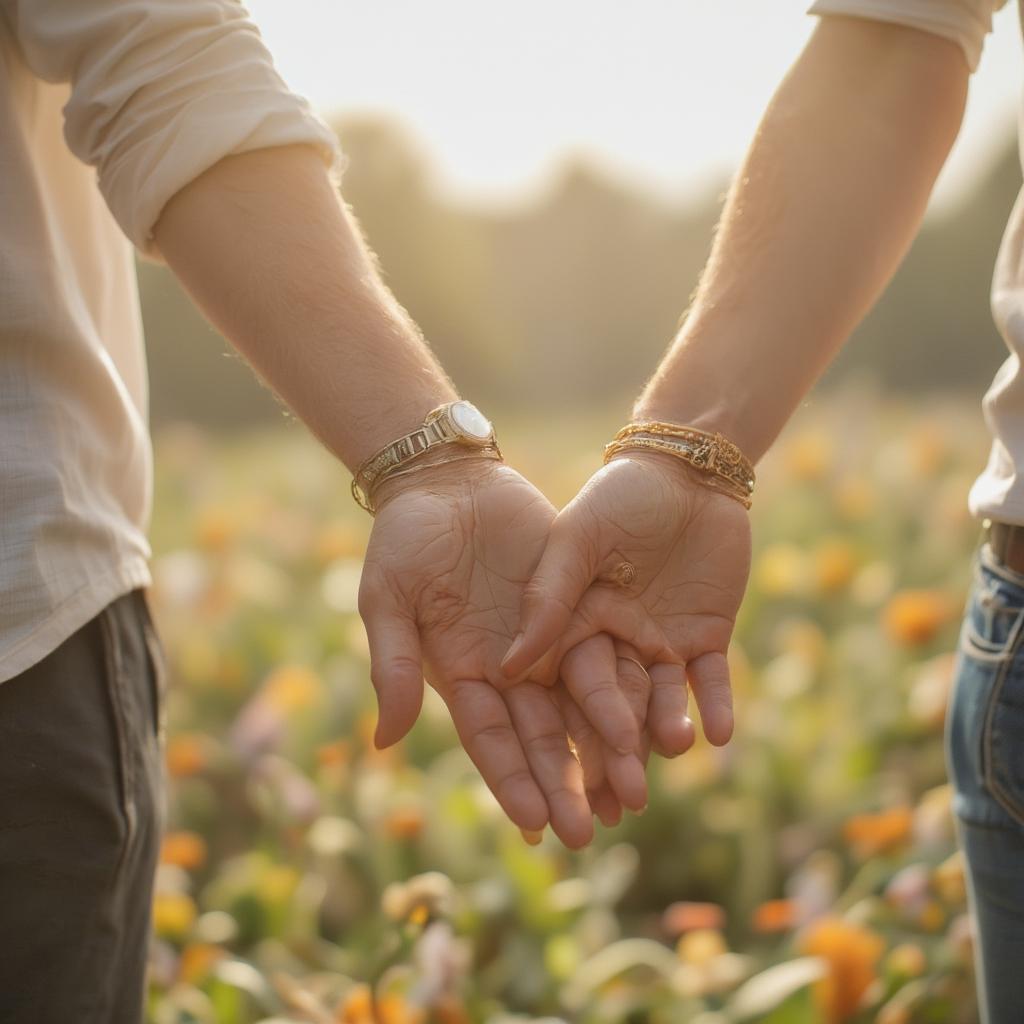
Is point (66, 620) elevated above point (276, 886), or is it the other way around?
point (66, 620)

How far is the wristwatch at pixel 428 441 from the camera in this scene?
1.37m

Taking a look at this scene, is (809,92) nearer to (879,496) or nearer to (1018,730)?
(1018,730)

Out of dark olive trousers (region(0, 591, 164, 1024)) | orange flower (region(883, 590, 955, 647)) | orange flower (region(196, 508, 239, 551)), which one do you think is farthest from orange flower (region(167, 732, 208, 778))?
orange flower (region(883, 590, 955, 647))

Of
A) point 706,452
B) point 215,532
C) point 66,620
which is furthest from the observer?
point 215,532

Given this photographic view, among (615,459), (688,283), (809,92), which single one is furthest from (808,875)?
(688,283)

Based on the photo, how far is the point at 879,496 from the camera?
4234 mm

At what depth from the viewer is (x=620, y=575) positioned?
1.42 meters

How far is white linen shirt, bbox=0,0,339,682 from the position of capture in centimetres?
113

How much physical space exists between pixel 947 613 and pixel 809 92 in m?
2.00

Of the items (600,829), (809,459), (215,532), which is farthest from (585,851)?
(809,459)

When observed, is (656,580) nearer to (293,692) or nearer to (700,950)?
(700,950)

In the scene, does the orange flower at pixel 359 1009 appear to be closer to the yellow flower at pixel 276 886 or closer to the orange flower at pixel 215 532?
the yellow flower at pixel 276 886

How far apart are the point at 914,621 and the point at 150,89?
237 centimetres

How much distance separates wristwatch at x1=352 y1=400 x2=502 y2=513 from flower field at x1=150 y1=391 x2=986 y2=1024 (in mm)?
764
